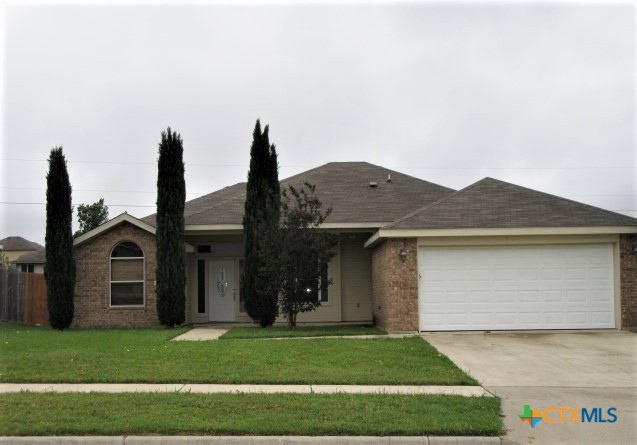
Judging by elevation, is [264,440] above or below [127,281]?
below

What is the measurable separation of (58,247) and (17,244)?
47.6 metres

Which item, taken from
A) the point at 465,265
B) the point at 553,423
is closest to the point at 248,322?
the point at 465,265

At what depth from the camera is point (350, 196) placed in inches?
865

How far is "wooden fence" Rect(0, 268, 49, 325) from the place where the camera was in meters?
21.7

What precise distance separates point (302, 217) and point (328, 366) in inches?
287

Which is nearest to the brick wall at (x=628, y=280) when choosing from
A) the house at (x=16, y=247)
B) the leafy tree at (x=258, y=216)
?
the leafy tree at (x=258, y=216)

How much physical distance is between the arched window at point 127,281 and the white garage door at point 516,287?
29.5ft

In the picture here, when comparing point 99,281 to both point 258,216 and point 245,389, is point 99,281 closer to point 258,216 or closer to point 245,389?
point 258,216

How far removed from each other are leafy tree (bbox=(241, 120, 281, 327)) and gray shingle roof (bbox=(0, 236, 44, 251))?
48490 millimetres

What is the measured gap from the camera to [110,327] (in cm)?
1981

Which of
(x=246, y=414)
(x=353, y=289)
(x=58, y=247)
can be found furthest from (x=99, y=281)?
(x=246, y=414)

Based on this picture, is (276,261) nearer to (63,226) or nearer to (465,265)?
(465,265)

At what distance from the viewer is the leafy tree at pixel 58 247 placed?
19359 millimetres

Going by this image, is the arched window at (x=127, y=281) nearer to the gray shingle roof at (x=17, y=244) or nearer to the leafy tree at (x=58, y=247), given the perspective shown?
the leafy tree at (x=58, y=247)
